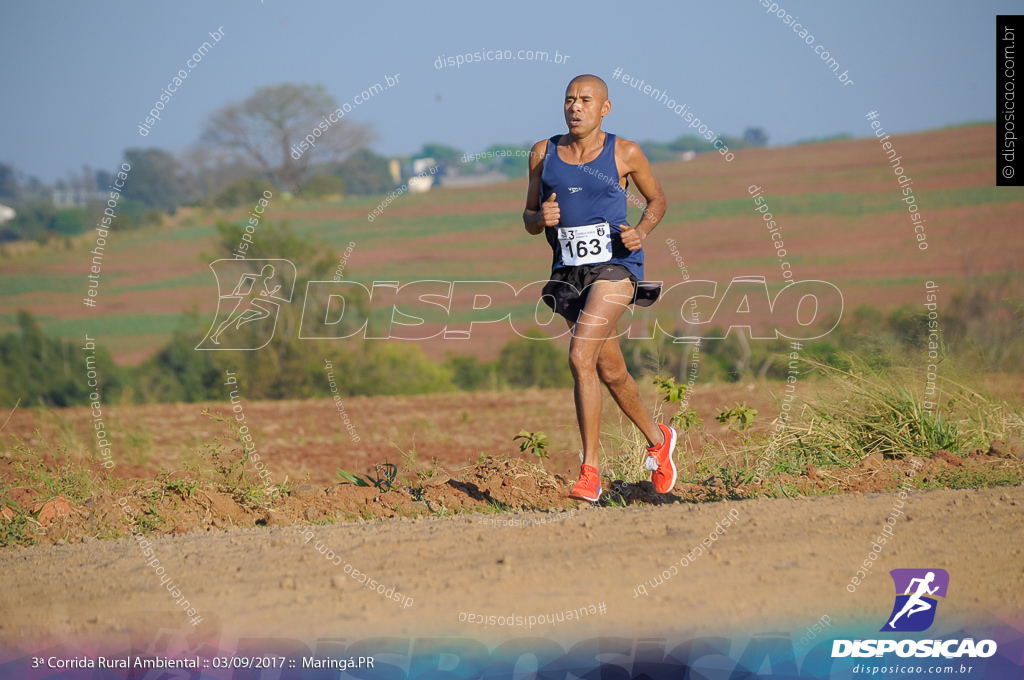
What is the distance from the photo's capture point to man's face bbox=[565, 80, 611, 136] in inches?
194

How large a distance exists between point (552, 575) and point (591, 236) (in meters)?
2.08

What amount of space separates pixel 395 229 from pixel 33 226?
37.8 ft

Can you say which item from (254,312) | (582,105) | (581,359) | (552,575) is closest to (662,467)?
(581,359)

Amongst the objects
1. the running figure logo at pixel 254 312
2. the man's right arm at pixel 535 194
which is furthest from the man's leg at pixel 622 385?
the running figure logo at pixel 254 312

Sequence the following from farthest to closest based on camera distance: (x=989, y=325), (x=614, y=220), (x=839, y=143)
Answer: (x=839, y=143) < (x=989, y=325) < (x=614, y=220)

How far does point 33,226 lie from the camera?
29125 millimetres

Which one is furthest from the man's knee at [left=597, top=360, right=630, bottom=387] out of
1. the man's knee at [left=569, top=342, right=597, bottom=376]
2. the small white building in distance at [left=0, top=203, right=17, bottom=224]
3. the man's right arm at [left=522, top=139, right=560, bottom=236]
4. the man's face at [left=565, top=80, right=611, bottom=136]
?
the small white building in distance at [left=0, top=203, right=17, bottom=224]

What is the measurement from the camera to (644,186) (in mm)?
5117

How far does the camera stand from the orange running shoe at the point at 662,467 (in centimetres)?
521

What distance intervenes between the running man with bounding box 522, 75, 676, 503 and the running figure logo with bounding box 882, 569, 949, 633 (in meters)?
1.84

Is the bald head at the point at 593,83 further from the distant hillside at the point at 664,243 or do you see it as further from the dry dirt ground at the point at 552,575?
the distant hillside at the point at 664,243

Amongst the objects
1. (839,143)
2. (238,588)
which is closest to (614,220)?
(238,588)

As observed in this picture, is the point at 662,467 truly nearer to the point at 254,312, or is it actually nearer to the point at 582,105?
the point at 582,105

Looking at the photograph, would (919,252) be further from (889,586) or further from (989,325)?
(889,586)
